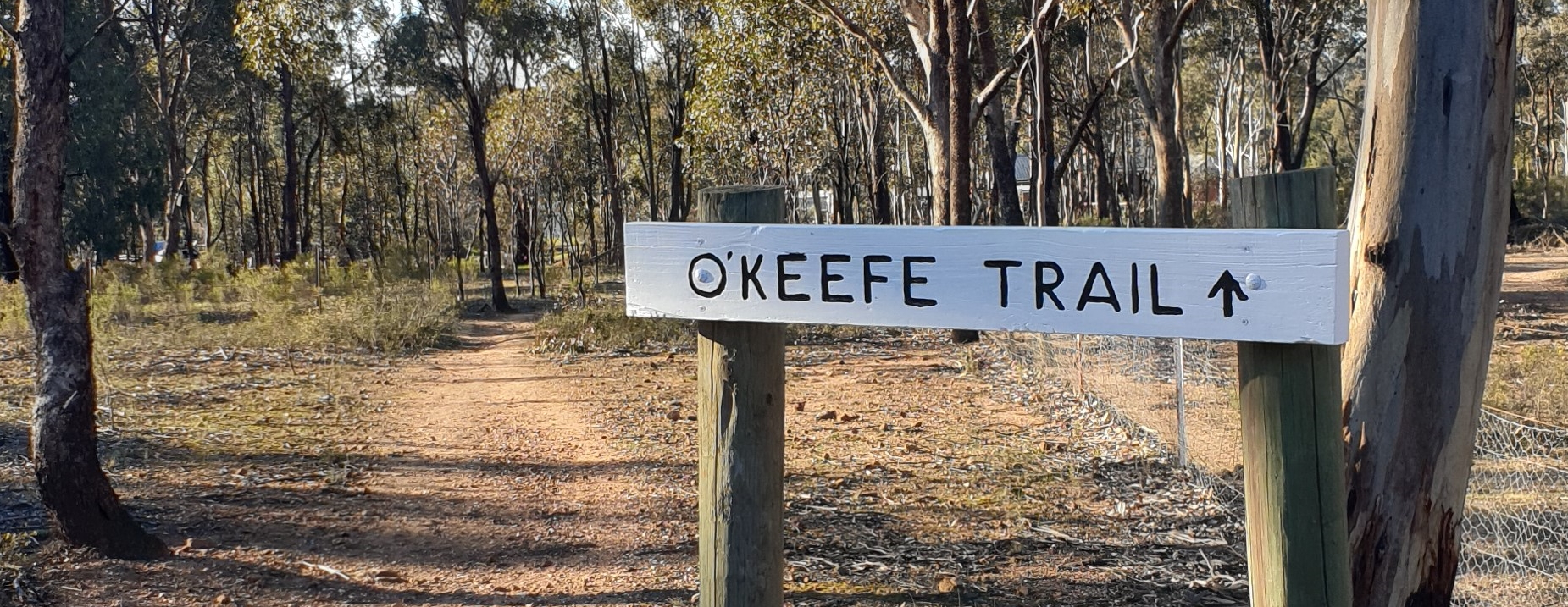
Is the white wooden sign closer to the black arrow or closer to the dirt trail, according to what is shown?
the black arrow

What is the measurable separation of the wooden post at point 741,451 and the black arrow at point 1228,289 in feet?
3.05

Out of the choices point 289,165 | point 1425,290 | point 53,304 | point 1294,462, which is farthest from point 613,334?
point 289,165

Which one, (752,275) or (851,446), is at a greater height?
(752,275)

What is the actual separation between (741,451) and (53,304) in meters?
4.01

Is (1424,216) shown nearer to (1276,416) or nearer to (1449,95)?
(1449,95)

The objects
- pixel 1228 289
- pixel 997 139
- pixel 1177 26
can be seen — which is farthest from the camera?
pixel 997 139

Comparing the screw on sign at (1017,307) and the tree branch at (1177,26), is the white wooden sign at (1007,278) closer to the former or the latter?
the screw on sign at (1017,307)

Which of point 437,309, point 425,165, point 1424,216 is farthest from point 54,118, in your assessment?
point 425,165

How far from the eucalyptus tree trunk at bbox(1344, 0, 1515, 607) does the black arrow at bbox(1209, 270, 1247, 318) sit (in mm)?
1317

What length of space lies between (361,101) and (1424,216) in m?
36.6

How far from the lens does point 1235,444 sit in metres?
6.55

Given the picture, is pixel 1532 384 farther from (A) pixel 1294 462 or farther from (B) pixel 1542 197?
(B) pixel 1542 197

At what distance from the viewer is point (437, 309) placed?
55.6 ft

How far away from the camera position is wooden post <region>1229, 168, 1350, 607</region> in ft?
7.20
